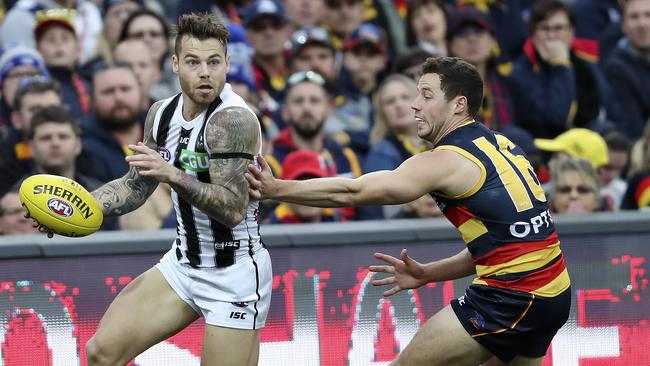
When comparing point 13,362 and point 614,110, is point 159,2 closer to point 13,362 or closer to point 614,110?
point 614,110

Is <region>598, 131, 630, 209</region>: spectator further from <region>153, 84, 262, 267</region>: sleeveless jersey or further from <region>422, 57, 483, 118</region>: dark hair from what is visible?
<region>153, 84, 262, 267</region>: sleeveless jersey

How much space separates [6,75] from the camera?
10570 millimetres

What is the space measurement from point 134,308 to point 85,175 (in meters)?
3.06

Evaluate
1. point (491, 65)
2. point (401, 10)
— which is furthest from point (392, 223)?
point (401, 10)

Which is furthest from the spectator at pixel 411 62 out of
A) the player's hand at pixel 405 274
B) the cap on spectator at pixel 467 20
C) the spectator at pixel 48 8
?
the player's hand at pixel 405 274

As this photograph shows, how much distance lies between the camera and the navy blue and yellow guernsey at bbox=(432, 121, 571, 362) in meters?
6.33

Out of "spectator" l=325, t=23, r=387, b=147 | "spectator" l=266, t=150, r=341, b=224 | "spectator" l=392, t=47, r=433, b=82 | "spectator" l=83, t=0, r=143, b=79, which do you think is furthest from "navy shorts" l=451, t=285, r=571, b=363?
"spectator" l=83, t=0, r=143, b=79

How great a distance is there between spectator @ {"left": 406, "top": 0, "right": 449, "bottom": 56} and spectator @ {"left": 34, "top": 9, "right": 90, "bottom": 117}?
3.46 metres

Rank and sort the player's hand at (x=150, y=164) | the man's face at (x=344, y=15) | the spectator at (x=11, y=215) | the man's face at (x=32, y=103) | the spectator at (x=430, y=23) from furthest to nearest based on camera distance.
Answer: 1. the man's face at (x=344, y=15)
2. the spectator at (x=430, y=23)
3. the man's face at (x=32, y=103)
4. the spectator at (x=11, y=215)
5. the player's hand at (x=150, y=164)

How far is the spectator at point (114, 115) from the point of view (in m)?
9.91

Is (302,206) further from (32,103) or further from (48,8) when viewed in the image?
(48,8)

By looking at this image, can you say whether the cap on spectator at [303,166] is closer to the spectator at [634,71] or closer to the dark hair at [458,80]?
the dark hair at [458,80]

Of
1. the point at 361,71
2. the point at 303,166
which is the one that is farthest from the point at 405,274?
the point at 361,71

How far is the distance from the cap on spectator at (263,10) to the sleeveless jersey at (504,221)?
5.68 meters
